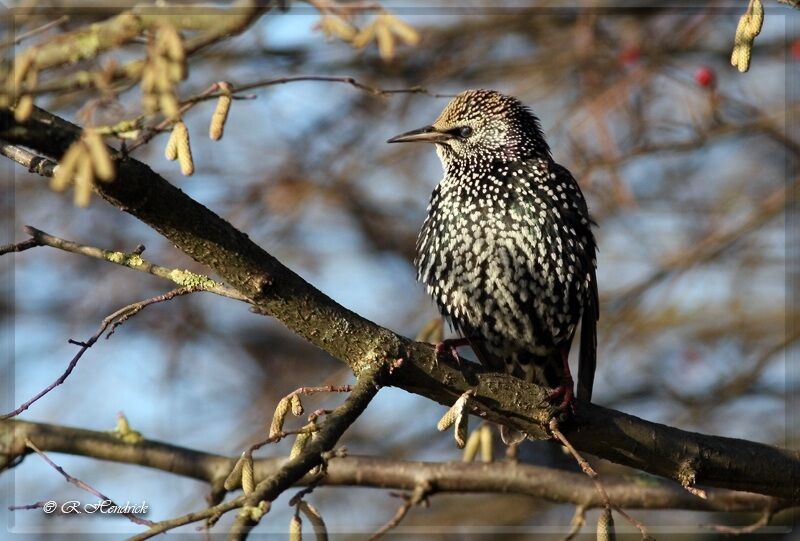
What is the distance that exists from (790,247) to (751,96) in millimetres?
1440

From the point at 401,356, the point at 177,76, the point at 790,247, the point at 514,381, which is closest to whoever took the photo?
the point at 177,76

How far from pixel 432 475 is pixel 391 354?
134 cm

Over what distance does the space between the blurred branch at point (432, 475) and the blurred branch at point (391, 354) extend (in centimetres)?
48

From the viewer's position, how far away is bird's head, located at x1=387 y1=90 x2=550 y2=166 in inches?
217

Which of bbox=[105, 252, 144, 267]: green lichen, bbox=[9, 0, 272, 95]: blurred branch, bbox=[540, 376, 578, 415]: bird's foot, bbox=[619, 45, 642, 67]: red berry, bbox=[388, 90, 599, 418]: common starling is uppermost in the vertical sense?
bbox=[619, 45, 642, 67]: red berry

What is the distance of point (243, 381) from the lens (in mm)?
9344

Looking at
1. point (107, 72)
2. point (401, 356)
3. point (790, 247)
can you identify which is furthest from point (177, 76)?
point (790, 247)

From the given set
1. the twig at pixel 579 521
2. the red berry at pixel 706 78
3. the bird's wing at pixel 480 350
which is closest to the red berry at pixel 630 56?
the red berry at pixel 706 78

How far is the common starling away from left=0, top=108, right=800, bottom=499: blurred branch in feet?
2.82

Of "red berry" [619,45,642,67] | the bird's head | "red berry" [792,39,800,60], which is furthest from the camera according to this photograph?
"red berry" [792,39,800,60]

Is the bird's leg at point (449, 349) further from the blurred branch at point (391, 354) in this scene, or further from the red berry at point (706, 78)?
the red berry at point (706, 78)

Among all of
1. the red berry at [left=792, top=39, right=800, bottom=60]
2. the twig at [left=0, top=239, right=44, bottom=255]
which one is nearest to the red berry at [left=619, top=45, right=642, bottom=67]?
the red berry at [left=792, top=39, right=800, bottom=60]

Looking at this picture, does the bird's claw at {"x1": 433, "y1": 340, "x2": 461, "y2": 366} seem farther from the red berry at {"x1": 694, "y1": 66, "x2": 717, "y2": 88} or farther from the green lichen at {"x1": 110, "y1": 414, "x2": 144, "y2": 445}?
the red berry at {"x1": 694, "y1": 66, "x2": 717, "y2": 88}

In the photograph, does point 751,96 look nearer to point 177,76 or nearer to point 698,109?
point 698,109
